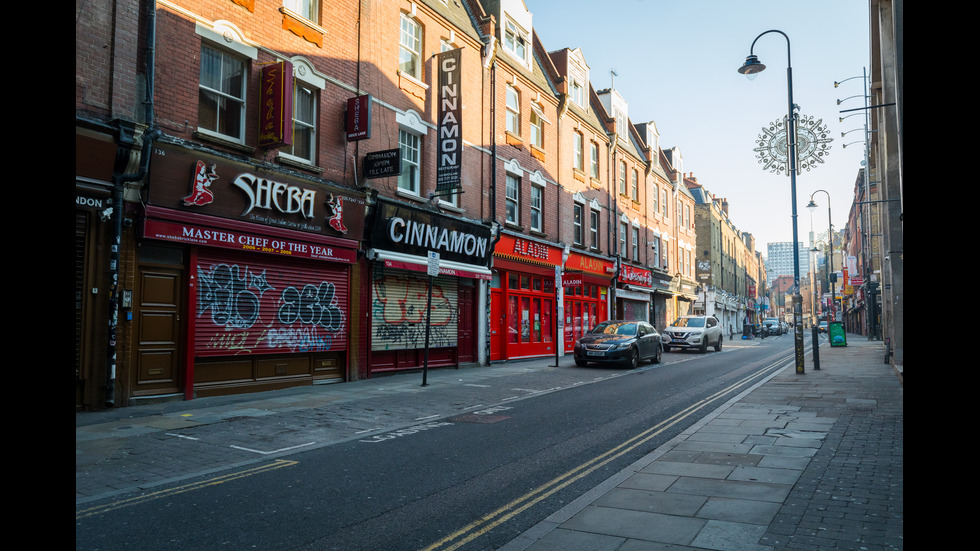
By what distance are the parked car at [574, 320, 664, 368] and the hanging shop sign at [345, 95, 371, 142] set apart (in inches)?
375

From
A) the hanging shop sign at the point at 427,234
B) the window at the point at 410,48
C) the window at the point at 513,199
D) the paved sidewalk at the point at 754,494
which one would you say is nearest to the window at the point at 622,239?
the window at the point at 513,199

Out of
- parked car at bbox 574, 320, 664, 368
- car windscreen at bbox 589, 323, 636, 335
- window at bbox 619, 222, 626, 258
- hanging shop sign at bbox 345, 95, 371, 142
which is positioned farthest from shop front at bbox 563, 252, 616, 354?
hanging shop sign at bbox 345, 95, 371, 142

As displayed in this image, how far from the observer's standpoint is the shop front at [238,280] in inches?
436

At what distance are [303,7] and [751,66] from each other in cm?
1160

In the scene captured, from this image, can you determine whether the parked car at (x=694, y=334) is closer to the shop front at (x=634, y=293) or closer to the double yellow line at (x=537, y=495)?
the shop front at (x=634, y=293)

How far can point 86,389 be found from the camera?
1004 cm

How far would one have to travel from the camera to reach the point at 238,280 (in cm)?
1252

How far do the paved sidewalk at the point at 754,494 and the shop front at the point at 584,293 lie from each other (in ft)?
55.1

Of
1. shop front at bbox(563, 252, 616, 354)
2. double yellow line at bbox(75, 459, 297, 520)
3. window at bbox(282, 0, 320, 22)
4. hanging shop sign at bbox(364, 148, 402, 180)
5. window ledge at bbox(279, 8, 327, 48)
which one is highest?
window at bbox(282, 0, 320, 22)

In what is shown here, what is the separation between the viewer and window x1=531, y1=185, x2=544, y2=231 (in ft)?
80.2

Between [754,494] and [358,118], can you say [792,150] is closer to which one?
[358,118]

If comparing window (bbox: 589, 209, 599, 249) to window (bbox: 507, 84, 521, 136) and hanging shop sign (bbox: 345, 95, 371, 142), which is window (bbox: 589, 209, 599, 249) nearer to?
window (bbox: 507, 84, 521, 136)

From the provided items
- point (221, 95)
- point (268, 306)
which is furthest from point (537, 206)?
point (221, 95)

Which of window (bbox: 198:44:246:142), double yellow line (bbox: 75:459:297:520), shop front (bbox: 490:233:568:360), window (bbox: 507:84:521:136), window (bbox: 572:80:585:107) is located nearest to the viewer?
double yellow line (bbox: 75:459:297:520)
